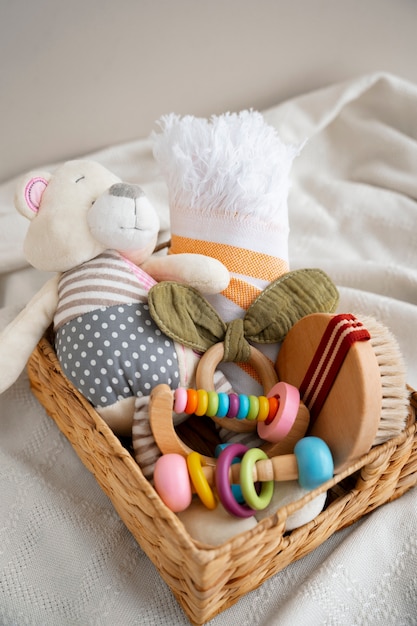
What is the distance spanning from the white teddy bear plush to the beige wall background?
31 centimetres

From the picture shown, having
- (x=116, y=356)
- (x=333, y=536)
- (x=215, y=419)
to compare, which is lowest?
(x=333, y=536)

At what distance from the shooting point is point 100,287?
690 millimetres

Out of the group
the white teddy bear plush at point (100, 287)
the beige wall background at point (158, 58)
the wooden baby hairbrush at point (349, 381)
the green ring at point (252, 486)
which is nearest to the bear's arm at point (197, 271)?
the white teddy bear plush at point (100, 287)

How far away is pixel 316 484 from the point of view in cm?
60

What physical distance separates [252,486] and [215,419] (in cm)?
14

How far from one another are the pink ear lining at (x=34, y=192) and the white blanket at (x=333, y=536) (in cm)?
25

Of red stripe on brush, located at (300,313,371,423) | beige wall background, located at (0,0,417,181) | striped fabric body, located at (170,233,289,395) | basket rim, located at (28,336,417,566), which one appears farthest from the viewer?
beige wall background, located at (0,0,417,181)

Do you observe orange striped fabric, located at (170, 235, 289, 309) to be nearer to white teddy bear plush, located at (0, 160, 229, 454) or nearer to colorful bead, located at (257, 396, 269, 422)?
white teddy bear plush, located at (0, 160, 229, 454)

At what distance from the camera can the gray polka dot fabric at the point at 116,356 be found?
656 mm

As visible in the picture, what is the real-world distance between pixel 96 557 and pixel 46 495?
0.11 meters

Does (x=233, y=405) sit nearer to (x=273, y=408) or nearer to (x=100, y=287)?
(x=273, y=408)

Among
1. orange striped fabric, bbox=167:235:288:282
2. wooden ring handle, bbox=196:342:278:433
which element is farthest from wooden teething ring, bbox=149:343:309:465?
orange striped fabric, bbox=167:235:288:282

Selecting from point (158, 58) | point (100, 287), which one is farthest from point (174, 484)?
point (158, 58)

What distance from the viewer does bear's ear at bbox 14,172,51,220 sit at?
2.34ft
